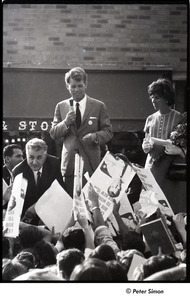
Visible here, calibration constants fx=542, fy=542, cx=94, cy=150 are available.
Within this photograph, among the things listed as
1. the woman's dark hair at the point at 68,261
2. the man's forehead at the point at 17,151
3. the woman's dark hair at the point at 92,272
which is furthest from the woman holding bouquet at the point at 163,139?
the man's forehead at the point at 17,151

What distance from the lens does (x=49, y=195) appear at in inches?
216

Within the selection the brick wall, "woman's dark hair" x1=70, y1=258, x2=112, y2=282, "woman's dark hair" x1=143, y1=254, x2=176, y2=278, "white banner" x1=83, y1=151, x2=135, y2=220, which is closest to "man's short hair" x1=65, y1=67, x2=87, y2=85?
the brick wall

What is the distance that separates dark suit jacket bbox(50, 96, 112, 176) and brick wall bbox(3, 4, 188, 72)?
0.44 m

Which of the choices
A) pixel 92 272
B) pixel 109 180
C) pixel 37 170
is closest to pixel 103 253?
pixel 92 272

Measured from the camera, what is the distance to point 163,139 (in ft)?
18.1

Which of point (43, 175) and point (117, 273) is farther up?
point (43, 175)

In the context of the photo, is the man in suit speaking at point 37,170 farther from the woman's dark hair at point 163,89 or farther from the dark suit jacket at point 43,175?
the woman's dark hair at point 163,89

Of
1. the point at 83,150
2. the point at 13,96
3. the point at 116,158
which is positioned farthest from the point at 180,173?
the point at 13,96

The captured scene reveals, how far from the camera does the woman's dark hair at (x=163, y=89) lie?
17.9 ft

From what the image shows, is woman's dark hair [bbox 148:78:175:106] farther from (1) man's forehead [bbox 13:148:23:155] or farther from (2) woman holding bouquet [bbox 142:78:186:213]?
(1) man's forehead [bbox 13:148:23:155]

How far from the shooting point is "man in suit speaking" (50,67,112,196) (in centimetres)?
548

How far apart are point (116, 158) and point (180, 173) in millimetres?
660

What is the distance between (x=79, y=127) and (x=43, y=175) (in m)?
0.61

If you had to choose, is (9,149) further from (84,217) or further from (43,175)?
(84,217)
